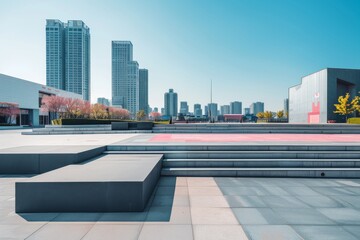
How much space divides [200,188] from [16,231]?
4.27 m

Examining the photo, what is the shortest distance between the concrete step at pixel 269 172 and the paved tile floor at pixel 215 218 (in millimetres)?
1300

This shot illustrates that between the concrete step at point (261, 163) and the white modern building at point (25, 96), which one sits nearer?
the concrete step at point (261, 163)

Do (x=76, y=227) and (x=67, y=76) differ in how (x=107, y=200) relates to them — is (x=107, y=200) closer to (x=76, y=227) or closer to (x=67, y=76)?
(x=76, y=227)

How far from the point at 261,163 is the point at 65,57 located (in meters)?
126

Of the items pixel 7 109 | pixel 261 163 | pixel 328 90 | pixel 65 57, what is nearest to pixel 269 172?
pixel 261 163

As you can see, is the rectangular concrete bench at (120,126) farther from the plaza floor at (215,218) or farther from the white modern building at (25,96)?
the white modern building at (25,96)

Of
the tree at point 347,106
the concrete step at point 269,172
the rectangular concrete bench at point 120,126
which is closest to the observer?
the concrete step at point 269,172

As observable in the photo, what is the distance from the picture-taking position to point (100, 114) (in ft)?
174

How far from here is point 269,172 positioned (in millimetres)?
7094

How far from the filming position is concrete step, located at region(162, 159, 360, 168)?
24.1 ft

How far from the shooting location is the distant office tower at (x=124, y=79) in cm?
14050

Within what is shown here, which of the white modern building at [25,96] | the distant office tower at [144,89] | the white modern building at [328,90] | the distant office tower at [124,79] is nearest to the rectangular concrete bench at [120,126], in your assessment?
the white modern building at [328,90]

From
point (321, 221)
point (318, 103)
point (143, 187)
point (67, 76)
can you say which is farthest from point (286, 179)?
point (67, 76)

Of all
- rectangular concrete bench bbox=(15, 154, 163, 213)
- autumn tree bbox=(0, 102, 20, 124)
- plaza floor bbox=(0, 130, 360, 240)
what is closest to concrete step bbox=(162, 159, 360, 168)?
plaza floor bbox=(0, 130, 360, 240)
